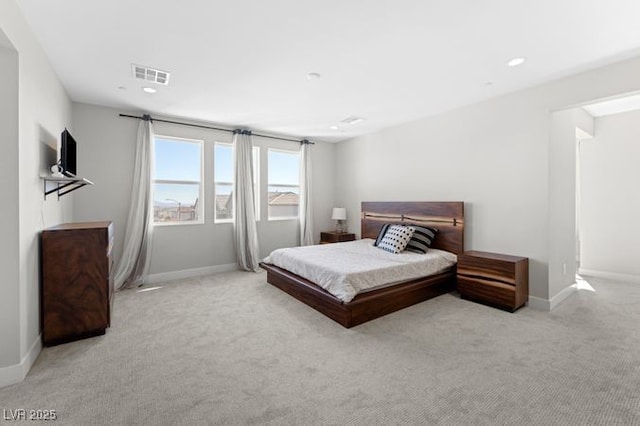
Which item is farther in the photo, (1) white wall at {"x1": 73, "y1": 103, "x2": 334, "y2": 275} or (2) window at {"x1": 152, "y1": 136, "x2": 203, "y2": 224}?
(2) window at {"x1": 152, "y1": 136, "x2": 203, "y2": 224}

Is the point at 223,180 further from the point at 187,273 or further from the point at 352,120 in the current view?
the point at 352,120

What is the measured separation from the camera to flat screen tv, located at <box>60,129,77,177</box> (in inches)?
100.0

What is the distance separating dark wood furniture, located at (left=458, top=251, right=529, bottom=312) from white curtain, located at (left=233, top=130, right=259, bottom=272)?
11.2 feet

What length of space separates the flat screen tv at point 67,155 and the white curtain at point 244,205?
8.16 ft

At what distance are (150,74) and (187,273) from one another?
3.10 metres

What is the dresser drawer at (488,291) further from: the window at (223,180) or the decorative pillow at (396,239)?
the window at (223,180)

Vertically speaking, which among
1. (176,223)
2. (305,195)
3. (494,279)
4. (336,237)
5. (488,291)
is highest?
(305,195)

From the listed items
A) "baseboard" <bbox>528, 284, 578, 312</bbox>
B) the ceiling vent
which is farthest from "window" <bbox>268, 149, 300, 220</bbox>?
"baseboard" <bbox>528, 284, 578, 312</bbox>

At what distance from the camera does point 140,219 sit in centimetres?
432

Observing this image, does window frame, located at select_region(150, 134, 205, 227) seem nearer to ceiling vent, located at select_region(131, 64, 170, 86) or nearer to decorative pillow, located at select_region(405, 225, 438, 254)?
ceiling vent, located at select_region(131, 64, 170, 86)

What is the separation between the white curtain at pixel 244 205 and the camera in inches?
202

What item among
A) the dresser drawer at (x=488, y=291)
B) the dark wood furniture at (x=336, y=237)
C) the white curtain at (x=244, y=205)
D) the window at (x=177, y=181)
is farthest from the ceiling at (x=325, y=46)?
the dark wood furniture at (x=336, y=237)

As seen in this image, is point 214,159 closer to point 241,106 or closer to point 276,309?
point 241,106

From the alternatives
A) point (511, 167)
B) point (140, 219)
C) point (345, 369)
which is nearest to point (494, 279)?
point (511, 167)
